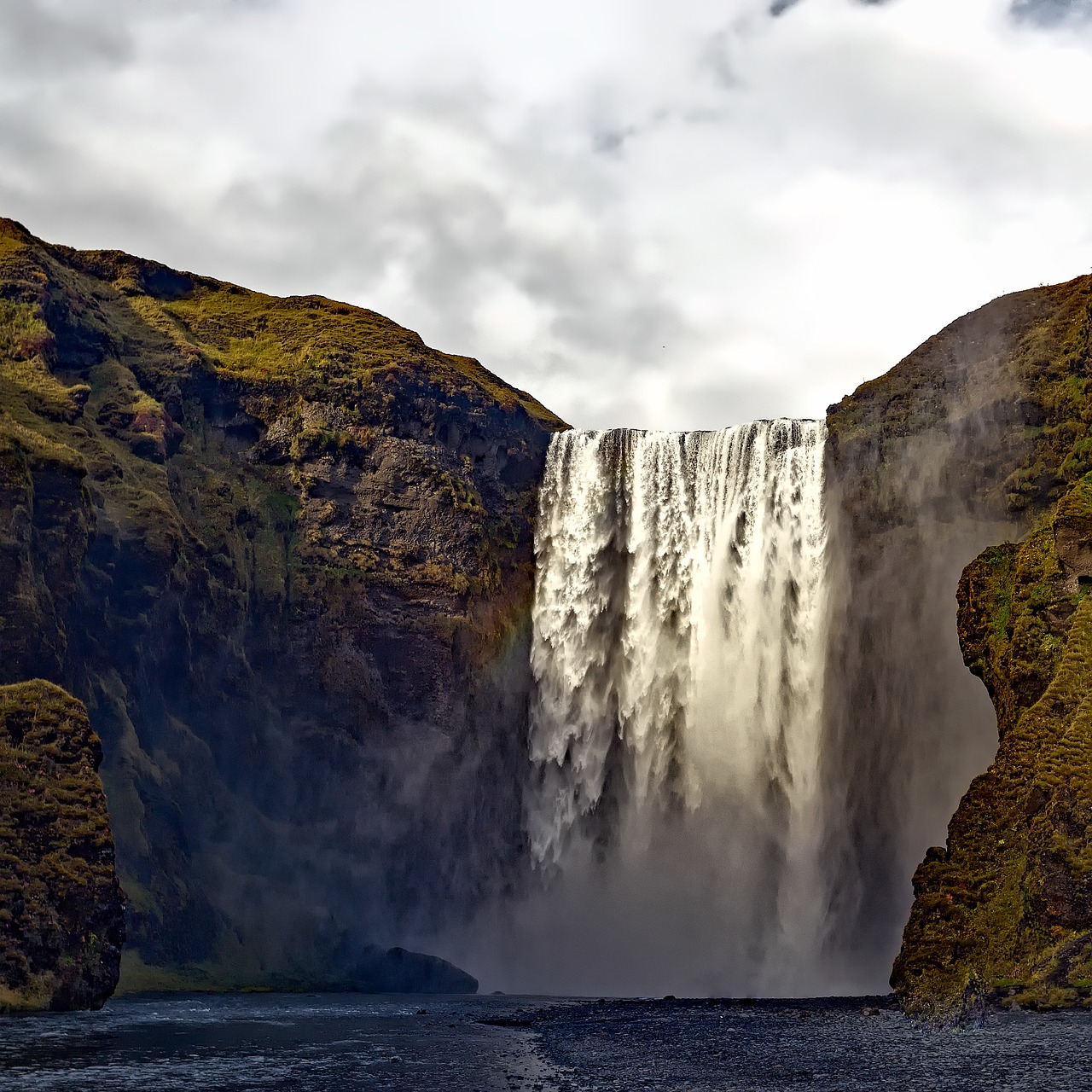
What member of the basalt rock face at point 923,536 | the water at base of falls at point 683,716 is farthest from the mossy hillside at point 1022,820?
the water at base of falls at point 683,716

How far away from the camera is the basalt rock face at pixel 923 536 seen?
2221 inches

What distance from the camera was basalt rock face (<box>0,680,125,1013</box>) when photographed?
1610 inches

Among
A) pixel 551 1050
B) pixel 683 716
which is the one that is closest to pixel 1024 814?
pixel 551 1050

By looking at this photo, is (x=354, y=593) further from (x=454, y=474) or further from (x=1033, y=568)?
(x=1033, y=568)

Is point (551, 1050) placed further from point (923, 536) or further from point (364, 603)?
point (364, 603)

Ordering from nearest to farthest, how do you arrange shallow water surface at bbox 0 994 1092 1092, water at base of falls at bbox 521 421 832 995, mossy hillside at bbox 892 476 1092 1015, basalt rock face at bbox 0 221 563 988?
shallow water surface at bbox 0 994 1092 1092 → mossy hillside at bbox 892 476 1092 1015 → water at base of falls at bbox 521 421 832 995 → basalt rock face at bbox 0 221 563 988

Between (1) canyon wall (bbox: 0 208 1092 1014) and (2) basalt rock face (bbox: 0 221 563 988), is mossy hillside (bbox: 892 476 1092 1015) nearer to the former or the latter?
(1) canyon wall (bbox: 0 208 1092 1014)

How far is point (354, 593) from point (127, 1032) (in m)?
37.0

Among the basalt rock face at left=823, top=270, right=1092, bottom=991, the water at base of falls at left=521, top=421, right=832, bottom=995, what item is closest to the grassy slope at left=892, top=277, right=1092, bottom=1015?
the basalt rock face at left=823, top=270, right=1092, bottom=991

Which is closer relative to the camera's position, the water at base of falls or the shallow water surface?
the shallow water surface

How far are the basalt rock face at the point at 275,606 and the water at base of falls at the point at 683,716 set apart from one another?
10.6ft

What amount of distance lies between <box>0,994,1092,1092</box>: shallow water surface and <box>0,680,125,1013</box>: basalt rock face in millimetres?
1952

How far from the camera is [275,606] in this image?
70.1 meters

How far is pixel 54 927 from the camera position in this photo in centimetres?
4172
